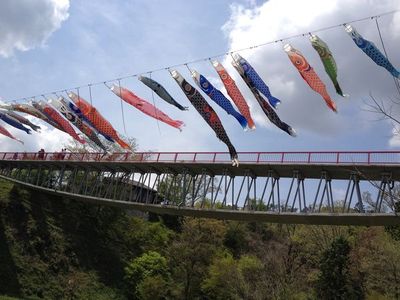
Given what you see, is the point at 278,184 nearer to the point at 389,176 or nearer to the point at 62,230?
the point at 389,176

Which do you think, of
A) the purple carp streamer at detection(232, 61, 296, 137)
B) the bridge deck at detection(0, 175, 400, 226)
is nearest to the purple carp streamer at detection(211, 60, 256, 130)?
the purple carp streamer at detection(232, 61, 296, 137)

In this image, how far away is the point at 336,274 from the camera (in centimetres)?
4591

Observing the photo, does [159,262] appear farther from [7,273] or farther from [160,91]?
[160,91]

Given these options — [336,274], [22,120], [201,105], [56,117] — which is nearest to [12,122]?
[22,120]

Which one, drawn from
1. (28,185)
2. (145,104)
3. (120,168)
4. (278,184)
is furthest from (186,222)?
(145,104)

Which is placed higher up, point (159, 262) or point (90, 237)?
point (90, 237)

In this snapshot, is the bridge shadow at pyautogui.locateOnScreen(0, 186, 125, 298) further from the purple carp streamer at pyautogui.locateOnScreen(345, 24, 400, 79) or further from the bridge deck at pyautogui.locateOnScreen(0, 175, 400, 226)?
the purple carp streamer at pyautogui.locateOnScreen(345, 24, 400, 79)

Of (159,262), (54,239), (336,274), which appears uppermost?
(336,274)

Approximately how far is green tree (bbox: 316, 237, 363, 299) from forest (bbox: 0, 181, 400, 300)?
3.6 inches

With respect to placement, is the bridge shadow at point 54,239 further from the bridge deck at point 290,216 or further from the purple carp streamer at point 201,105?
the purple carp streamer at point 201,105

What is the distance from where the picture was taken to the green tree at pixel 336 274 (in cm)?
4562

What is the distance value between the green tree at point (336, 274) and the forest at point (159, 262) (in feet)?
0.30

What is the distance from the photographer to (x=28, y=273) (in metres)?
40.4

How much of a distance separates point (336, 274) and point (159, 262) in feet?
56.9
